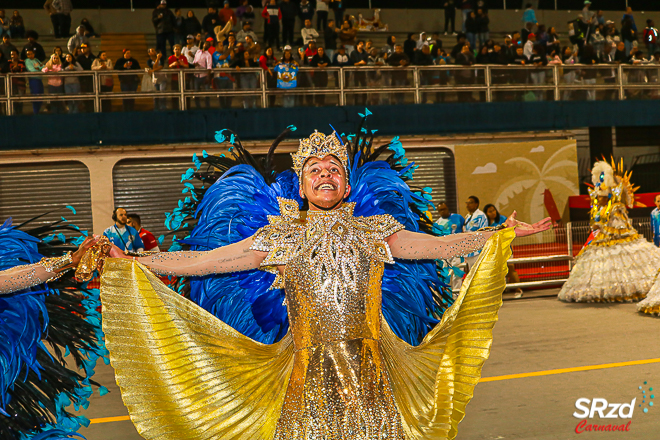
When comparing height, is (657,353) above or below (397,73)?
below

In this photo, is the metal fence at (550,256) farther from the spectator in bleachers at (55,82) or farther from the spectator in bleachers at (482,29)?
the spectator in bleachers at (55,82)

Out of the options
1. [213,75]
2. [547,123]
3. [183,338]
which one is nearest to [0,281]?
[183,338]

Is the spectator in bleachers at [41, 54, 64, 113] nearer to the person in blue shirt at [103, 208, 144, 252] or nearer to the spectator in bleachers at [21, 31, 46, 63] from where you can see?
the spectator in bleachers at [21, 31, 46, 63]

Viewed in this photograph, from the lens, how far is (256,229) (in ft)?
12.3

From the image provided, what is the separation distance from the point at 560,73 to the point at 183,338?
14.6 metres

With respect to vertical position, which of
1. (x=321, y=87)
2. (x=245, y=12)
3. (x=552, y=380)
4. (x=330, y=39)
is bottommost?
(x=552, y=380)

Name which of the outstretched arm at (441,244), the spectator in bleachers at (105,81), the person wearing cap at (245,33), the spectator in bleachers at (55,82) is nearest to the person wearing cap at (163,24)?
the person wearing cap at (245,33)

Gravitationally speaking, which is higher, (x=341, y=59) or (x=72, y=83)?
(x=341, y=59)

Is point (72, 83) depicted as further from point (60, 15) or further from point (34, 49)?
point (60, 15)

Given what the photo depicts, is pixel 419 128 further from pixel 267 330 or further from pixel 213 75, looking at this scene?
pixel 267 330

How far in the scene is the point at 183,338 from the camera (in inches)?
122

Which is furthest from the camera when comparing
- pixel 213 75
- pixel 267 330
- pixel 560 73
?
pixel 560 73

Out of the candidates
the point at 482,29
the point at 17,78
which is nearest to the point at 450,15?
the point at 482,29

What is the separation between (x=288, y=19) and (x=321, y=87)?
9.21 feet
